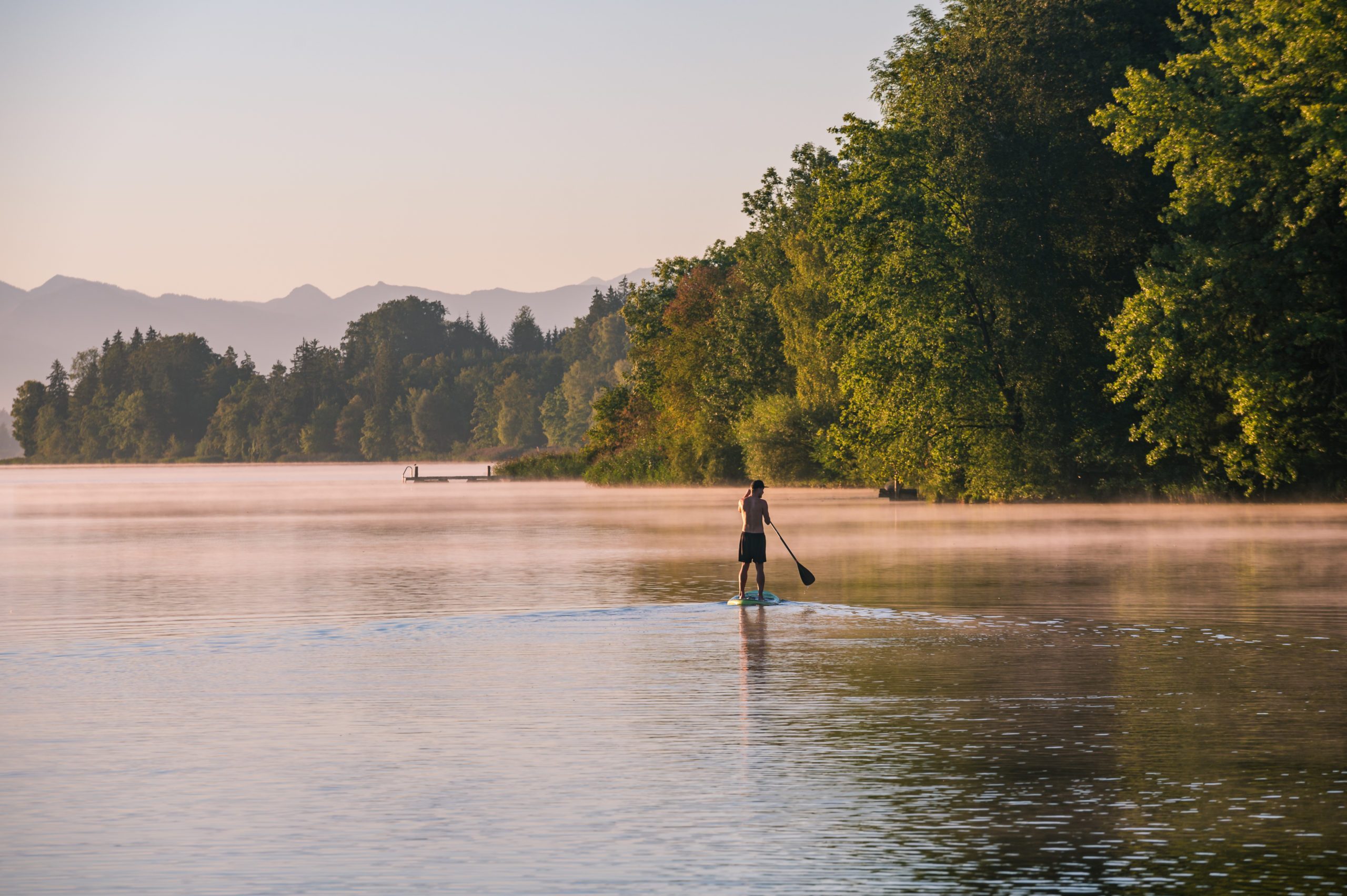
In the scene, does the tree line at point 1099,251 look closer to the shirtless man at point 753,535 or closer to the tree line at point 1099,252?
the tree line at point 1099,252

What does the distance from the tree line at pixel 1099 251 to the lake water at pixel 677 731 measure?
72.6 ft

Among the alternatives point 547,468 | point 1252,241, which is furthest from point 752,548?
point 547,468

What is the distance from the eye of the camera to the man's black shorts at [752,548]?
2567cm

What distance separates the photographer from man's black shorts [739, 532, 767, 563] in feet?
84.2

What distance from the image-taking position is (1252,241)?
5412 cm

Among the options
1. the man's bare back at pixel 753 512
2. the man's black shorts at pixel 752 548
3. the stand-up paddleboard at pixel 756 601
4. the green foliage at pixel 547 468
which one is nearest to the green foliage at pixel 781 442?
the green foliage at pixel 547 468

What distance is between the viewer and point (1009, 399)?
66.2 m

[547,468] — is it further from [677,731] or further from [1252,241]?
[677,731]

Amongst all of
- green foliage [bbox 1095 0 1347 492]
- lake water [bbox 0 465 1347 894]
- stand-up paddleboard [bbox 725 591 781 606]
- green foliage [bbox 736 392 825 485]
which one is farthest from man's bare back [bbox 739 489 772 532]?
green foliage [bbox 736 392 825 485]

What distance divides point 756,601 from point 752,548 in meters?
0.88

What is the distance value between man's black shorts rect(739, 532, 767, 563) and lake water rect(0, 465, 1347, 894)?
87cm

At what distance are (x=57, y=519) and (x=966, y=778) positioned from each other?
194 ft

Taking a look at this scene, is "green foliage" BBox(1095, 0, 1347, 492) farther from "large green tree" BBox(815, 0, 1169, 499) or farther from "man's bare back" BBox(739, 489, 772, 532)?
"man's bare back" BBox(739, 489, 772, 532)

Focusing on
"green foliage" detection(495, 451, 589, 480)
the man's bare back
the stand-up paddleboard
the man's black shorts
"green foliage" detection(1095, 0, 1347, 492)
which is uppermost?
"green foliage" detection(1095, 0, 1347, 492)
